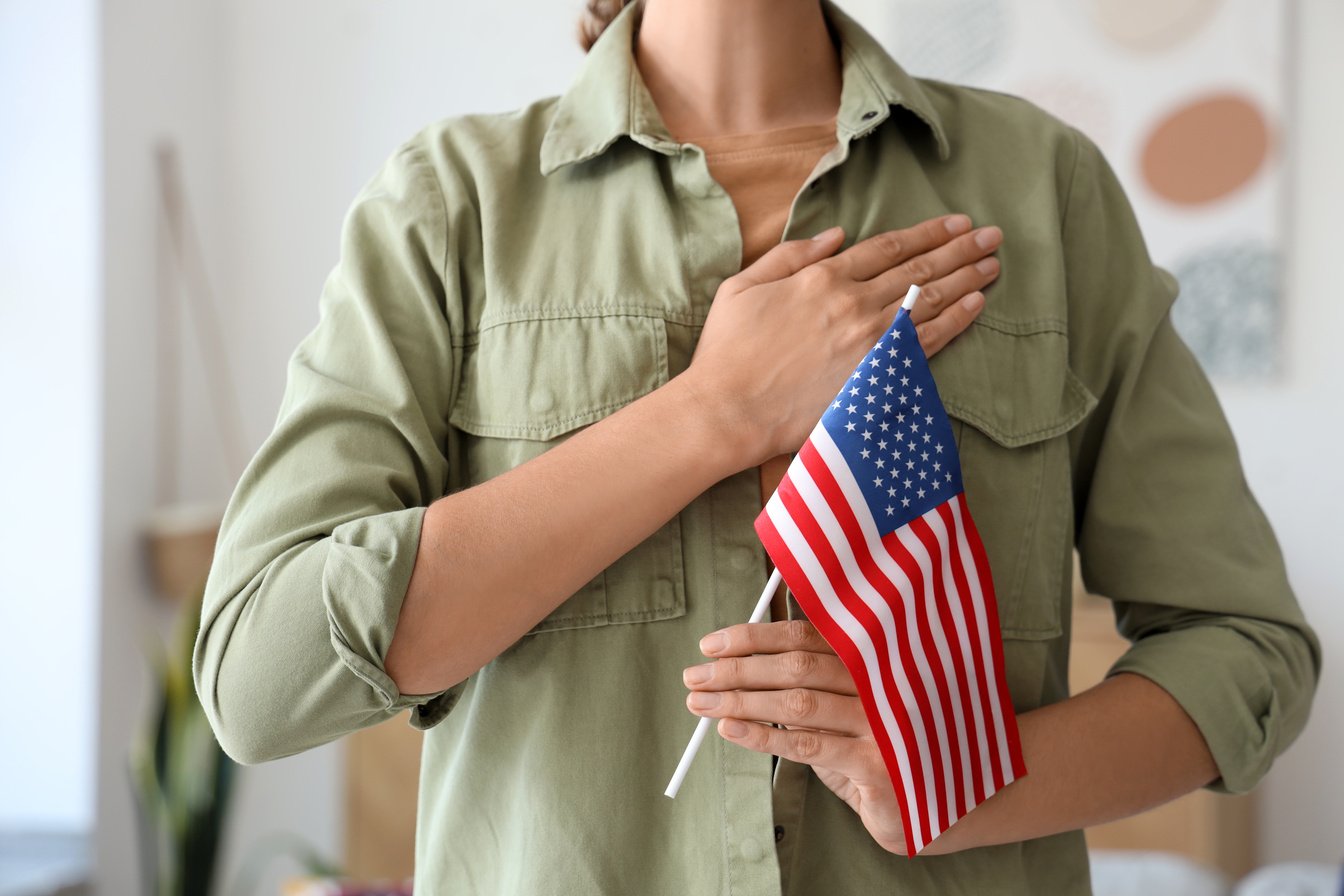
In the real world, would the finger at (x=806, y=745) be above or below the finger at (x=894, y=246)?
below

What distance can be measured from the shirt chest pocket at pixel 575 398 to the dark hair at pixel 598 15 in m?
0.38

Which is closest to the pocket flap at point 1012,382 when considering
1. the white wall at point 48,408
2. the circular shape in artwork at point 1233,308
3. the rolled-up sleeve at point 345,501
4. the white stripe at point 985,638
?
the white stripe at point 985,638

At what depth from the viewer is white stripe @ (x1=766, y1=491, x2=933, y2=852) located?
812 mm

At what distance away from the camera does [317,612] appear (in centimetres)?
80

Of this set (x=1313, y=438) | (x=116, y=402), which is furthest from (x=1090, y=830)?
(x=116, y=402)

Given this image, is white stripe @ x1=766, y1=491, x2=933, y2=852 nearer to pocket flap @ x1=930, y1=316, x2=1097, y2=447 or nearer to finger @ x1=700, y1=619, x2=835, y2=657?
finger @ x1=700, y1=619, x2=835, y2=657

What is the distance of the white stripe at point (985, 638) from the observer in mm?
864

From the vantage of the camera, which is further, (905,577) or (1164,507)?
(1164,507)

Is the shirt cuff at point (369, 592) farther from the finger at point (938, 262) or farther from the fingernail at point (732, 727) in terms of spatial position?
the finger at point (938, 262)

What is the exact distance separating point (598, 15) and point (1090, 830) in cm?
237

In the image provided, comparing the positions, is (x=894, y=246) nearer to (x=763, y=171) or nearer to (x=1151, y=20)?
(x=763, y=171)

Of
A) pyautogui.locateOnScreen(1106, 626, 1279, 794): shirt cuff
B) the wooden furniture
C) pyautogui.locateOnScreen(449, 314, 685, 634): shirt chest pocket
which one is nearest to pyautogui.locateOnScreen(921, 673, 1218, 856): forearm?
pyautogui.locateOnScreen(1106, 626, 1279, 794): shirt cuff

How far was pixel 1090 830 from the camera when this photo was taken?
2.89 metres

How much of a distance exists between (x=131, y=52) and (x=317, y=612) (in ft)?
8.70
